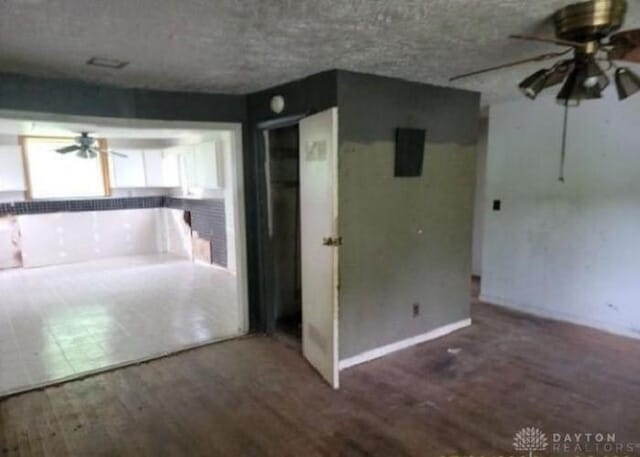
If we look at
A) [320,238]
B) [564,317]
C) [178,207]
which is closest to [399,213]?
[320,238]

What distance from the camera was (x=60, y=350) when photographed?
339cm

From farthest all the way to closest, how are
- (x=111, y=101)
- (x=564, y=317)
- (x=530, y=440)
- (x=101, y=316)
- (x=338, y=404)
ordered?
(x=101, y=316), (x=564, y=317), (x=111, y=101), (x=338, y=404), (x=530, y=440)

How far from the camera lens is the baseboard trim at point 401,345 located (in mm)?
3015

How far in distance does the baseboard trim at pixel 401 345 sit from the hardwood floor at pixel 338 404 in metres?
0.07

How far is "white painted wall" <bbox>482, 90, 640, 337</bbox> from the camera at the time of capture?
3422 mm

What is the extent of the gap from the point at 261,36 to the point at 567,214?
3.26m

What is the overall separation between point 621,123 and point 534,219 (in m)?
1.09

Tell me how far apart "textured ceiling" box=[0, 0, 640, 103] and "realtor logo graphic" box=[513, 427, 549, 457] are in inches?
81.3

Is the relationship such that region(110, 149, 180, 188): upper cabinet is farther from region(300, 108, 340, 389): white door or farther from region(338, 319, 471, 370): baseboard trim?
region(338, 319, 471, 370): baseboard trim

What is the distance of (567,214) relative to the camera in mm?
3801

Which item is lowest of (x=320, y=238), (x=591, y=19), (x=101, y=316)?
(x=101, y=316)

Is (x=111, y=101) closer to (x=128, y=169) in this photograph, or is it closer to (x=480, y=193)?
(x=128, y=169)

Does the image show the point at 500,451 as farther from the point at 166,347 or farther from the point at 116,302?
the point at 116,302

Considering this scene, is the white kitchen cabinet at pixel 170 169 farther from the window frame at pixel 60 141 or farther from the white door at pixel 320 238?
the white door at pixel 320 238
